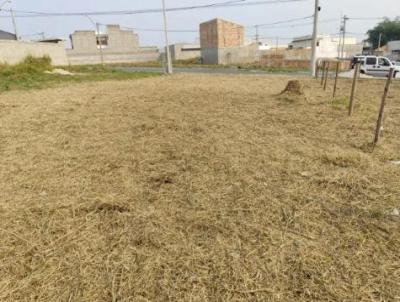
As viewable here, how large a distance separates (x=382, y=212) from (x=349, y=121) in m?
3.63

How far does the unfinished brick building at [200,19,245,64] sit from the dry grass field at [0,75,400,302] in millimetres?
38974

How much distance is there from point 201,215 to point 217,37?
45.3m

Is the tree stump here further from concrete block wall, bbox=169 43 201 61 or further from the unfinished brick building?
concrete block wall, bbox=169 43 201 61

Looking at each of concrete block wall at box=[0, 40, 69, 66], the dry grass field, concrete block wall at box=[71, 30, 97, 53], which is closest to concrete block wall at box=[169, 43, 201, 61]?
concrete block wall at box=[71, 30, 97, 53]

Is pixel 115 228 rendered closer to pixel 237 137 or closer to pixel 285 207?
pixel 285 207

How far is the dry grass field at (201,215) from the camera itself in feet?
6.17

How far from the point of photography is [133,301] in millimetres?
1766

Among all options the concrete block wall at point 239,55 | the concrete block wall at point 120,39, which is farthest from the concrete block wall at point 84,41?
the concrete block wall at point 239,55

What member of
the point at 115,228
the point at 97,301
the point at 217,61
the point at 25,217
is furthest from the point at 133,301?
the point at 217,61

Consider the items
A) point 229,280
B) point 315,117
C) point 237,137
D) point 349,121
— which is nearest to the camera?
point 229,280

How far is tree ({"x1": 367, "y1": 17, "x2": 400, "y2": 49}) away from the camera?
55.6 metres

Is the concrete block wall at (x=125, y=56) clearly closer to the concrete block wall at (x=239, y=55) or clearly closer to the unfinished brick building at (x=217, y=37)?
the unfinished brick building at (x=217, y=37)

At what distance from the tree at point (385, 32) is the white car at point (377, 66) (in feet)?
154

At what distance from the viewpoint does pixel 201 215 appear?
2.62 m
